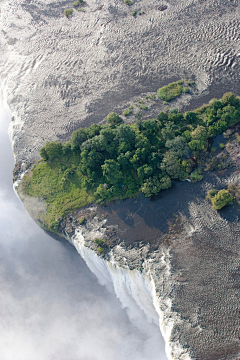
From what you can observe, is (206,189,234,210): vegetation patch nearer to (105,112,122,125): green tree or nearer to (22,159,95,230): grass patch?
(22,159,95,230): grass patch

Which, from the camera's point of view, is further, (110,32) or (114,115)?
(110,32)

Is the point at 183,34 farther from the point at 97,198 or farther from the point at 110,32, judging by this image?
the point at 97,198

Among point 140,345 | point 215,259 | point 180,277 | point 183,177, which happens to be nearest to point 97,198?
point 183,177

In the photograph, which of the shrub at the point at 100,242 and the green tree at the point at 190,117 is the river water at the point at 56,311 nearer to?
the shrub at the point at 100,242

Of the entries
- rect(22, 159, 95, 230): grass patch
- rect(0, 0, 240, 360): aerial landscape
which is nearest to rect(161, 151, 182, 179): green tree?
rect(0, 0, 240, 360): aerial landscape

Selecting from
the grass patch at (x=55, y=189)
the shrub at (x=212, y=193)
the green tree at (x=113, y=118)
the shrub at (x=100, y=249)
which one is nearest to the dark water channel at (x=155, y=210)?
the shrub at (x=212, y=193)
